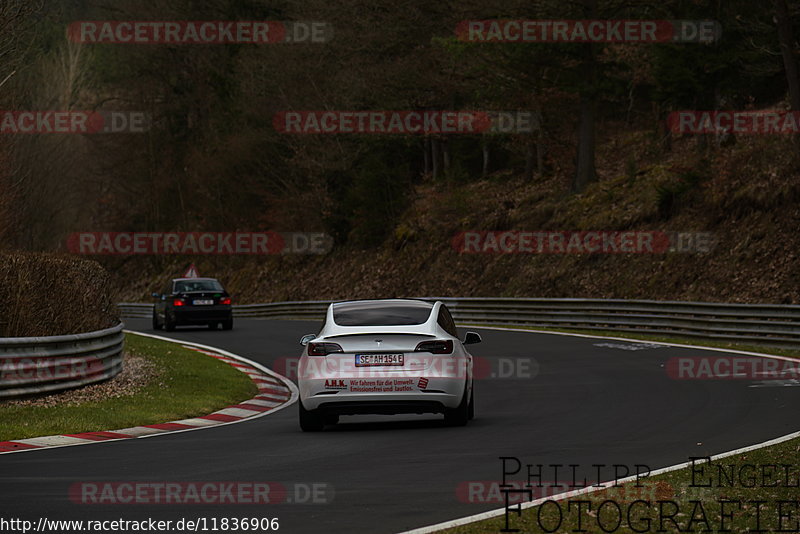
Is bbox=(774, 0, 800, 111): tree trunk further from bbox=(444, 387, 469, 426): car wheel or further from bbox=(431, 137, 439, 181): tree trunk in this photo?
bbox=(431, 137, 439, 181): tree trunk

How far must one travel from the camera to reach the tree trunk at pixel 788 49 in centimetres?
3856

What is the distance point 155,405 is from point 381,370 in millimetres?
5459

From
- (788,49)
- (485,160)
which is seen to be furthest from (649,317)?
(485,160)

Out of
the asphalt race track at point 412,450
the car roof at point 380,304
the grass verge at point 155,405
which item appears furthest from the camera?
the grass verge at point 155,405

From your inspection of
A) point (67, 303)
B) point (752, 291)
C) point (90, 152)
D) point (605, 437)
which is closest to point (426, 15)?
point (752, 291)

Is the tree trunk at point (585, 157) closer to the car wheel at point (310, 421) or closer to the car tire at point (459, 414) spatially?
the car tire at point (459, 414)

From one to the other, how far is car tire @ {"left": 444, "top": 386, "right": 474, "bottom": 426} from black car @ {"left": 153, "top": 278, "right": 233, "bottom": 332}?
2477cm

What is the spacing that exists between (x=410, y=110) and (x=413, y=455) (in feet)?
161

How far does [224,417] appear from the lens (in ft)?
59.9

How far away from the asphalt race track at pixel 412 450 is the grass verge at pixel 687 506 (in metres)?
0.61

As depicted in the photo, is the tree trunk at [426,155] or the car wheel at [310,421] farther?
the tree trunk at [426,155]

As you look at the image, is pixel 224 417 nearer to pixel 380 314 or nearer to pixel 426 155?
pixel 380 314

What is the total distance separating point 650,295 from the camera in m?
41.2

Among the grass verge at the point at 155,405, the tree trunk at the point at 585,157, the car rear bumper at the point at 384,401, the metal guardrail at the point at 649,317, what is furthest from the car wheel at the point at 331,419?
the tree trunk at the point at 585,157
